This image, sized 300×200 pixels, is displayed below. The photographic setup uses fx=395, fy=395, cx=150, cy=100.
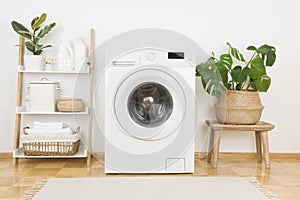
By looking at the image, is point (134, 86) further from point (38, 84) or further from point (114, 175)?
point (38, 84)

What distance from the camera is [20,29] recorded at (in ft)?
9.02

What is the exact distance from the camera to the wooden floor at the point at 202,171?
6.79ft

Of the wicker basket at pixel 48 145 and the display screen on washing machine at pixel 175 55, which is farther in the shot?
the wicker basket at pixel 48 145

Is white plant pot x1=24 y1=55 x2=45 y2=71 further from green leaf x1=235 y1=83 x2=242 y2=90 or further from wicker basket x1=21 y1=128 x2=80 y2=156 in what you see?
green leaf x1=235 y1=83 x2=242 y2=90

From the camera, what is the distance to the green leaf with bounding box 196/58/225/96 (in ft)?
8.38

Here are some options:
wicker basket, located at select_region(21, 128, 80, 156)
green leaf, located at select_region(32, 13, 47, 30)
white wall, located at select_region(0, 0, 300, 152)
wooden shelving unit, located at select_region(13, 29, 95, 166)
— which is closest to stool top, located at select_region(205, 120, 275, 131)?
white wall, located at select_region(0, 0, 300, 152)

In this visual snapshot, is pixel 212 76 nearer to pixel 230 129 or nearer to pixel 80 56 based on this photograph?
pixel 230 129

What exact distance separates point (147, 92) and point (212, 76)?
18.0 inches

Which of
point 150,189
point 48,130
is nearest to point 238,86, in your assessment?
point 150,189

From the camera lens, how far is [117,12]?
9.78 ft

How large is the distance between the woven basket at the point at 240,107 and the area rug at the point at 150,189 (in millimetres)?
513

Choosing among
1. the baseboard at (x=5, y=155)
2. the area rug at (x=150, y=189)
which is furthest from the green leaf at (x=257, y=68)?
the baseboard at (x=5, y=155)

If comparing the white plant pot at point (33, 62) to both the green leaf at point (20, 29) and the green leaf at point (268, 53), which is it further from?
the green leaf at point (268, 53)

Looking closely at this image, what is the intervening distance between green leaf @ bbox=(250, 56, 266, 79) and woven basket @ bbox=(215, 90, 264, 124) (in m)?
0.14
